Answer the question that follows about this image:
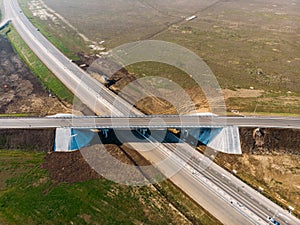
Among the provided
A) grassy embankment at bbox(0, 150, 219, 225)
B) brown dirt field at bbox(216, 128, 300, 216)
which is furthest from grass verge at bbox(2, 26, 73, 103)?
brown dirt field at bbox(216, 128, 300, 216)

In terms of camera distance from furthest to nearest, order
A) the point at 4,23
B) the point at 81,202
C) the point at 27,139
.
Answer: the point at 4,23, the point at 27,139, the point at 81,202

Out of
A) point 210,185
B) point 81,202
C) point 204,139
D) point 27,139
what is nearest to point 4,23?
point 27,139

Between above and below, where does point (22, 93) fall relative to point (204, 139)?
below

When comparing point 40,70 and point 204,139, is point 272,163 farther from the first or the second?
point 40,70

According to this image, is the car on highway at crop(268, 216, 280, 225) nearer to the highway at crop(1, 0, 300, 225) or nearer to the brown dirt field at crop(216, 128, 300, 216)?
the highway at crop(1, 0, 300, 225)

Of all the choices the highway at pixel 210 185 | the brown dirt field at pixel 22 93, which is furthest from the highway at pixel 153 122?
the brown dirt field at pixel 22 93

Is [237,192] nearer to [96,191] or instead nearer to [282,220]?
[282,220]

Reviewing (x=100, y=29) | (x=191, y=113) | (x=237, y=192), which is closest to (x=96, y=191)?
(x=237, y=192)
